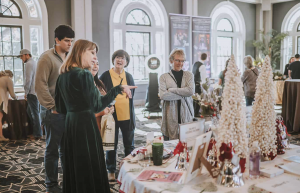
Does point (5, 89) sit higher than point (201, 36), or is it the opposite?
point (201, 36)

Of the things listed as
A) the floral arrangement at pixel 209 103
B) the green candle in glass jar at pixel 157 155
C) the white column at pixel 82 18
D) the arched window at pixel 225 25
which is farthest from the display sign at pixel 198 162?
the arched window at pixel 225 25

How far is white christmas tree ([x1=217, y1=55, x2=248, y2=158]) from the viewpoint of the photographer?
1.43 m

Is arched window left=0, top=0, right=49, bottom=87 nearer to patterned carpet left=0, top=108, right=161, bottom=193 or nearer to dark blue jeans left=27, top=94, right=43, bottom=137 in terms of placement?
dark blue jeans left=27, top=94, right=43, bottom=137

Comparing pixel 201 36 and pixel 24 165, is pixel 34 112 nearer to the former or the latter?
pixel 24 165

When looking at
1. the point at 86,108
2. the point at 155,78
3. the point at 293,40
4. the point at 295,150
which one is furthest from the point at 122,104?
the point at 293,40

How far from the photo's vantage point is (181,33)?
419 inches

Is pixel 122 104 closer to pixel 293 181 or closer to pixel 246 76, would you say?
pixel 293 181

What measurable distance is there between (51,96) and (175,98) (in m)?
1.25

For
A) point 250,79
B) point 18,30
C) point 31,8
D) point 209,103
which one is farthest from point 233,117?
point 31,8

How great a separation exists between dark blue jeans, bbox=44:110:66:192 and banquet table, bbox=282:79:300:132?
474 cm

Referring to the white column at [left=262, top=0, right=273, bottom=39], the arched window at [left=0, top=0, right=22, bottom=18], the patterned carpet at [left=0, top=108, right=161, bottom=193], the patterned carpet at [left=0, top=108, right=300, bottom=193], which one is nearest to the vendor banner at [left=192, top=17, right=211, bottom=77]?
the white column at [left=262, top=0, right=273, bottom=39]

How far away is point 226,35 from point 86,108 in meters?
11.8

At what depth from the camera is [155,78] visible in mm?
7492

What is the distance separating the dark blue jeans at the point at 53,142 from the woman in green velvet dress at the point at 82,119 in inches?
20.6
